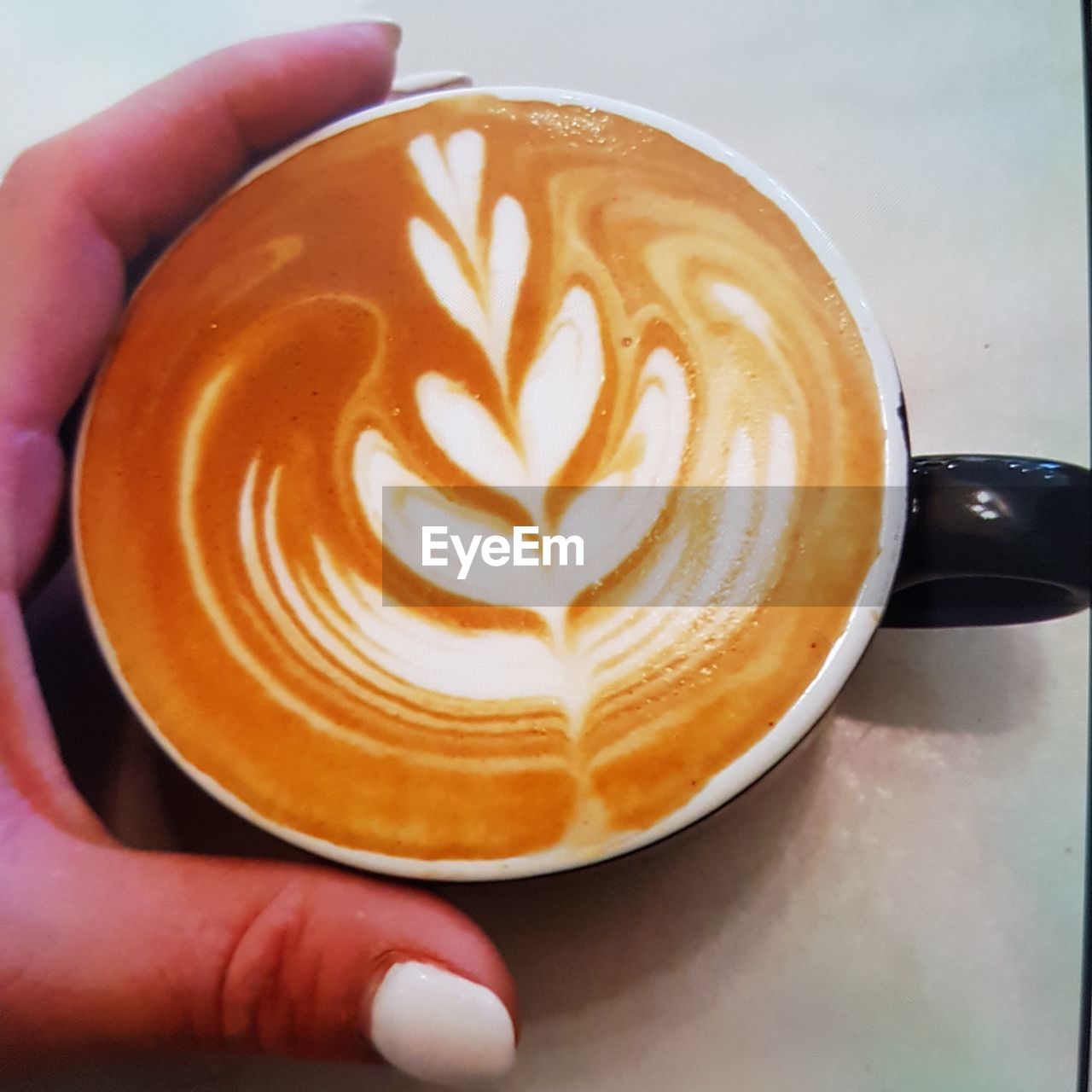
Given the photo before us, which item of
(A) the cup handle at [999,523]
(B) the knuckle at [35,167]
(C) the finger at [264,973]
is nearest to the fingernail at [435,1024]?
(C) the finger at [264,973]

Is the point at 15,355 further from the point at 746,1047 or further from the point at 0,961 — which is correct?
the point at 746,1047

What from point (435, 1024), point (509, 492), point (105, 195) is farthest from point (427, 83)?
point (435, 1024)

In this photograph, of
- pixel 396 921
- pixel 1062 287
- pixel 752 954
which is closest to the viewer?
pixel 396 921

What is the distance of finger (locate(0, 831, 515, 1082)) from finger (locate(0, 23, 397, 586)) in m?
0.20

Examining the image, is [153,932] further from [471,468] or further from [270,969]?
[471,468]

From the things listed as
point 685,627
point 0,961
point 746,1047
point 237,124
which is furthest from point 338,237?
point 746,1047

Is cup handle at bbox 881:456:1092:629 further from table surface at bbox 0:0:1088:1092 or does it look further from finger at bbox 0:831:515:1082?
finger at bbox 0:831:515:1082

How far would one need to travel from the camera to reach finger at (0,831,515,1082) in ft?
1.36

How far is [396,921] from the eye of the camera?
0.43m

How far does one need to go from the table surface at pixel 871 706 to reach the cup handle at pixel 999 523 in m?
0.12

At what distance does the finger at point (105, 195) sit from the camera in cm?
53

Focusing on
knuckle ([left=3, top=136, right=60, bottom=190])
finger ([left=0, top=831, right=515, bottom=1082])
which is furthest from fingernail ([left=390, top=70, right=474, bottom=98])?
finger ([left=0, top=831, right=515, bottom=1082])

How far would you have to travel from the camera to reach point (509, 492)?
498 mm

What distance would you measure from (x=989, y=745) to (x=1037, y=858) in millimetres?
66
